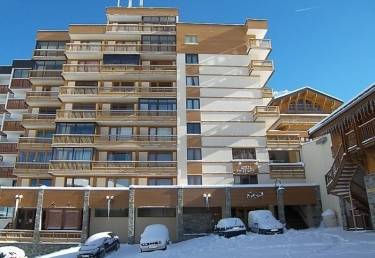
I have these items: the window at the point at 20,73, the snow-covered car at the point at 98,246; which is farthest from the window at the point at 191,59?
the snow-covered car at the point at 98,246

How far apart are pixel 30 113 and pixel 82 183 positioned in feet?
42.3

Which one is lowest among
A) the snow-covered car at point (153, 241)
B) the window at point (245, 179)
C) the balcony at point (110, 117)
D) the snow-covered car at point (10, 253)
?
the snow-covered car at point (10, 253)

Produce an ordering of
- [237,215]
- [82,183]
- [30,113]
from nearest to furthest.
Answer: [237,215], [82,183], [30,113]

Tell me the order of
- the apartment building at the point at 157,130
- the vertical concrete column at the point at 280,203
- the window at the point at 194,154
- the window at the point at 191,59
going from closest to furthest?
the vertical concrete column at the point at 280,203, the apartment building at the point at 157,130, the window at the point at 194,154, the window at the point at 191,59

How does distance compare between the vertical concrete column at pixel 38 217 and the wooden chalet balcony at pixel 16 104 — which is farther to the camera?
the wooden chalet balcony at pixel 16 104

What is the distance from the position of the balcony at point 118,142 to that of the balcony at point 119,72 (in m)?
7.80

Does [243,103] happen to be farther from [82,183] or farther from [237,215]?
[82,183]

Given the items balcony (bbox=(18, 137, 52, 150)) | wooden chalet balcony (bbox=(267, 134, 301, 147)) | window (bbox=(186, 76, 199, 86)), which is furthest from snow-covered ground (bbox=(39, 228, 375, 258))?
window (bbox=(186, 76, 199, 86))

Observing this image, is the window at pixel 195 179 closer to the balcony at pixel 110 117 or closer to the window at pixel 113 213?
the balcony at pixel 110 117

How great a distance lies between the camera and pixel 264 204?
35.6 m

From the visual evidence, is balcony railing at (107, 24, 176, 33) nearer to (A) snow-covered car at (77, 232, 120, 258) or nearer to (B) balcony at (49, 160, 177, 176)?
(B) balcony at (49, 160, 177, 176)

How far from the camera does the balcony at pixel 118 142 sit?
4200cm

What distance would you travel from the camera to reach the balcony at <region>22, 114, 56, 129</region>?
45688mm

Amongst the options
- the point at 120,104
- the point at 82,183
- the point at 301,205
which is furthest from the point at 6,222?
the point at 301,205
